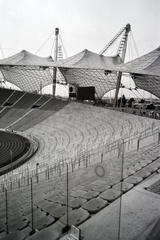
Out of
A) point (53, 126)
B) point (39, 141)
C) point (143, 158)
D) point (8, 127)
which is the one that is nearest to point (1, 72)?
point (8, 127)

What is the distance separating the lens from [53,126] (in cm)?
3200

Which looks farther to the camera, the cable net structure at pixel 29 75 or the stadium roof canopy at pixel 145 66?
the cable net structure at pixel 29 75

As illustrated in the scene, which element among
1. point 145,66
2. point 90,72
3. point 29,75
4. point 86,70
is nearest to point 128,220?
point 145,66

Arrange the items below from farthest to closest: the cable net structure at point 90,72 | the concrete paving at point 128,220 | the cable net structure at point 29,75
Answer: the cable net structure at point 29,75 < the cable net structure at point 90,72 < the concrete paving at point 128,220

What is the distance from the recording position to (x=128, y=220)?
142 inches

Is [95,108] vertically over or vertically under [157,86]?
under

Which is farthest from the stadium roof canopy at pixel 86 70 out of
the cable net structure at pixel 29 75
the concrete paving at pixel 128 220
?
the concrete paving at pixel 128 220

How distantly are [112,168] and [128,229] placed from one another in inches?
99.2

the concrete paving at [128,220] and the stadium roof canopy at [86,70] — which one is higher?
the stadium roof canopy at [86,70]

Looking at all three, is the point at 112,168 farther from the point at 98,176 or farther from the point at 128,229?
the point at 128,229

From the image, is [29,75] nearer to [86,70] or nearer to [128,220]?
[86,70]

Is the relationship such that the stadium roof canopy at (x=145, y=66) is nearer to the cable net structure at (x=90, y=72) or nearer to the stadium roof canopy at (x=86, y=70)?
the stadium roof canopy at (x=86, y=70)

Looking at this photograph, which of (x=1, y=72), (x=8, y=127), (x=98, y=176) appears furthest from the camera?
(x=1, y=72)

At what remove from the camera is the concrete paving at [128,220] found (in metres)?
3.19
